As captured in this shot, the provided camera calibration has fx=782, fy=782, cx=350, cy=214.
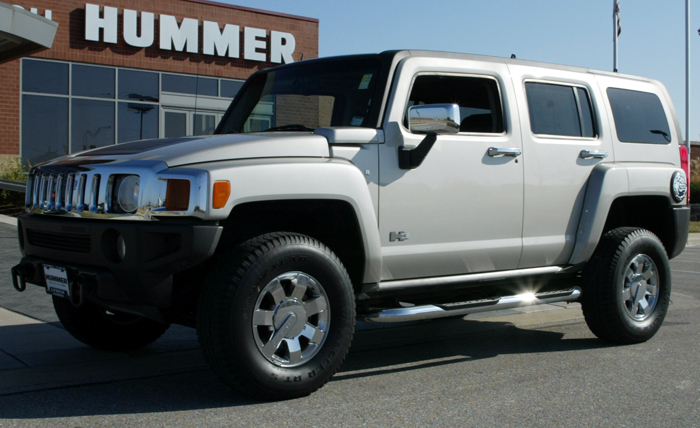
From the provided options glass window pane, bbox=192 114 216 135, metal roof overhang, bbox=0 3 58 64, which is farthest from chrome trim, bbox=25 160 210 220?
metal roof overhang, bbox=0 3 58 64

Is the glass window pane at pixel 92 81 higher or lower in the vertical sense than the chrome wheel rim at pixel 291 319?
higher

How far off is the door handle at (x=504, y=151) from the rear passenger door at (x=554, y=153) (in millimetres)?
101

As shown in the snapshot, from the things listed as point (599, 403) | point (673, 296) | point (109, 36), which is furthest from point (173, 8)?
point (599, 403)

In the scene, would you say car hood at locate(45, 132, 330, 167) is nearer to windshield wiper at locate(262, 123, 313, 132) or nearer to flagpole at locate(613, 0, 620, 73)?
windshield wiper at locate(262, 123, 313, 132)

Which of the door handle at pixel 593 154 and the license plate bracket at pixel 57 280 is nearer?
the license plate bracket at pixel 57 280

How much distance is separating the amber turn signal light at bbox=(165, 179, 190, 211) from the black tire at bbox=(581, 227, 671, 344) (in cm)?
326

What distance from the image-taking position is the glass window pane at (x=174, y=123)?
22.2 m

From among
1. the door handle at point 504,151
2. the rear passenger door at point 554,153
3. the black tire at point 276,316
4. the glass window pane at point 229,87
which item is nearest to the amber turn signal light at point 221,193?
the black tire at point 276,316

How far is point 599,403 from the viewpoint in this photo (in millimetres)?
4215

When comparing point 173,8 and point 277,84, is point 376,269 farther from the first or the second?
point 173,8

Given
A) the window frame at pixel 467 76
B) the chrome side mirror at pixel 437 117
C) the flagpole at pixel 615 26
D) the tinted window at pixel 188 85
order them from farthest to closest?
1. the flagpole at pixel 615 26
2. the tinted window at pixel 188 85
3. the window frame at pixel 467 76
4. the chrome side mirror at pixel 437 117

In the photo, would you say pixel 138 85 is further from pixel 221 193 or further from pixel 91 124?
pixel 221 193

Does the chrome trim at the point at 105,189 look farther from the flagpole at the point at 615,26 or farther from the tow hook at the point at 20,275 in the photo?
the flagpole at the point at 615,26

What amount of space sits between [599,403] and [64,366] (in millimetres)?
3261
